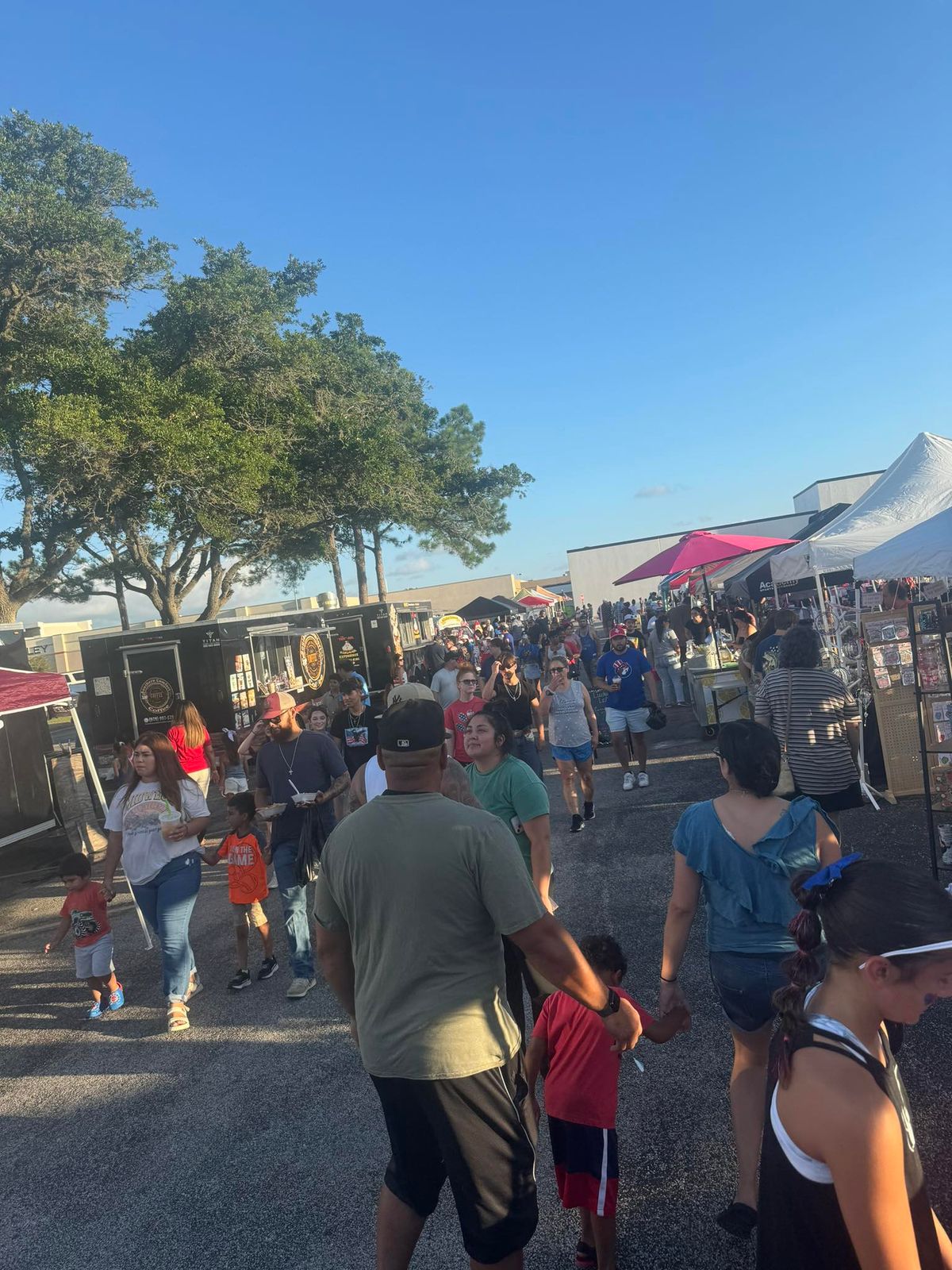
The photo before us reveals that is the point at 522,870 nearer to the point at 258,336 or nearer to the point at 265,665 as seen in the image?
the point at 265,665

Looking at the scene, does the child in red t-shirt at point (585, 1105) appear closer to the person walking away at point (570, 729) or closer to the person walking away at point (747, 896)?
the person walking away at point (747, 896)

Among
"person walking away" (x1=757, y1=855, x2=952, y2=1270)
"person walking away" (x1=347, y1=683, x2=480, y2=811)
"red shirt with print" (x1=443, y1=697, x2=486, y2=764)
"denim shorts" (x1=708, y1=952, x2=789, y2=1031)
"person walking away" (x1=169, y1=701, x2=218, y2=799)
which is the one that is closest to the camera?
"person walking away" (x1=757, y1=855, x2=952, y2=1270)

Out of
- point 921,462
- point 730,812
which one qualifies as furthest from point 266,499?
point 730,812

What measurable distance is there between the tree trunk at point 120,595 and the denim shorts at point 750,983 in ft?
72.5

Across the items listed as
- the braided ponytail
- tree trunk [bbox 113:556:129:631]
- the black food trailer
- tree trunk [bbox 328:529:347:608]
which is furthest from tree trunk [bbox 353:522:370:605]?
the braided ponytail

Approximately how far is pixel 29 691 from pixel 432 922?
589 cm

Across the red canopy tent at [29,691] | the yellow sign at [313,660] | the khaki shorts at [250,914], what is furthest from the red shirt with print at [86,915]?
the yellow sign at [313,660]

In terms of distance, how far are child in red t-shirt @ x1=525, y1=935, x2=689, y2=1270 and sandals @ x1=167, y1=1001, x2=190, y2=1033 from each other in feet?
9.90

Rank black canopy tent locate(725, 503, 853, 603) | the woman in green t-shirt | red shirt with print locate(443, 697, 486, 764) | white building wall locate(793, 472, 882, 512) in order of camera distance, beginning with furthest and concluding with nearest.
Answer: white building wall locate(793, 472, 882, 512) < black canopy tent locate(725, 503, 853, 603) < red shirt with print locate(443, 697, 486, 764) < the woman in green t-shirt

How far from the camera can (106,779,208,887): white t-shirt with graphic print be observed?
197 inches

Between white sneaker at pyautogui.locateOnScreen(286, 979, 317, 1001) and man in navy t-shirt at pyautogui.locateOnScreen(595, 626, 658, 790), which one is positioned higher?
man in navy t-shirt at pyautogui.locateOnScreen(595, 626, 658, 790)

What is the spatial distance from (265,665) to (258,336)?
12056 millimetres

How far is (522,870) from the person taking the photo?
2.17m

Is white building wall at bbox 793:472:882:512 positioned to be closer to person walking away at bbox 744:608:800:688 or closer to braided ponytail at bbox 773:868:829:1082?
person walking away at bbox 744:608:800:688
